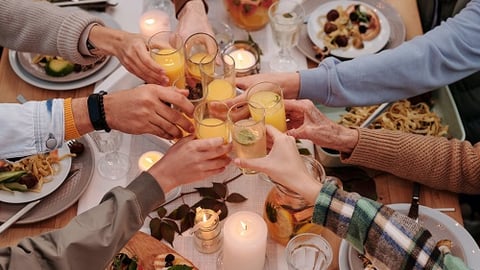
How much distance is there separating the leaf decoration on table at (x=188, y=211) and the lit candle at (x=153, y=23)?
61 centimetres

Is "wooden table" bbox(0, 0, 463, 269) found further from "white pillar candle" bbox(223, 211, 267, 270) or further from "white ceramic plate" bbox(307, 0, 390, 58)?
"white ceramic plate" bbox(307, 0, 390, 58)

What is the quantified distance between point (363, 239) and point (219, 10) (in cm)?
115

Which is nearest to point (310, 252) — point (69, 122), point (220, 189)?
point (220, 189)

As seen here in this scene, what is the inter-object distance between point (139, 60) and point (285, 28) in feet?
1.52

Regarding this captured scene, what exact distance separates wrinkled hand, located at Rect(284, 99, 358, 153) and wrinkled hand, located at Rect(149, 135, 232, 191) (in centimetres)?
23

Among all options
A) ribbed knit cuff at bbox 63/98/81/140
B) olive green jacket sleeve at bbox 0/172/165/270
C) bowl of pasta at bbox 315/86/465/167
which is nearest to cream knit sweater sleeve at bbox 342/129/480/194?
bowl of pasta at bbox 315/86/465/167

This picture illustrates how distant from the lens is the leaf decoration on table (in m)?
1.48

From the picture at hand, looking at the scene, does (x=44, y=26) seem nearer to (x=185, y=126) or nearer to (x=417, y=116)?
(x=185, y=126)

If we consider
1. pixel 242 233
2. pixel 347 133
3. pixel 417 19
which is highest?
pixel 417 19

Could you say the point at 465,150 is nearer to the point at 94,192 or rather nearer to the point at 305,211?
the point at 305,211

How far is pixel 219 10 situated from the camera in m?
2.11

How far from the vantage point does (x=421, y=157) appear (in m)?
1.54

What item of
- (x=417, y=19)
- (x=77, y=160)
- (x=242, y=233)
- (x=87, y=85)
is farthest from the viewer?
(x=417, y=19)

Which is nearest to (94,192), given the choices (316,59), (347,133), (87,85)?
(87,85)
